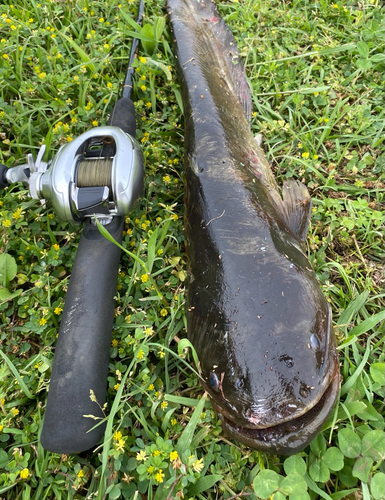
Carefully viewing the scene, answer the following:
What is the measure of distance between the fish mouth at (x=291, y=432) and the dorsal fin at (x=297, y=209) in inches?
42.0

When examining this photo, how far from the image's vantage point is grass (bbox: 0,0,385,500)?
5.98 feet

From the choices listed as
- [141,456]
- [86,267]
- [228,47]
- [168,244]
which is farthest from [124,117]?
[141,456]

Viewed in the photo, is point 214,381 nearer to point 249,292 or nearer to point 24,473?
point 249,292

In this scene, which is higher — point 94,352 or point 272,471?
point 94,352

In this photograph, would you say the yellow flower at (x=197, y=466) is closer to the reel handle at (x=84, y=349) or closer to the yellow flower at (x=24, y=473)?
the reel handle at (x=84, y=349)

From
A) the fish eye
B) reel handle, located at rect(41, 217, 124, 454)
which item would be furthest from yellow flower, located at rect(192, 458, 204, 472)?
reel handle, located at rect(41, 217, 124, 454)

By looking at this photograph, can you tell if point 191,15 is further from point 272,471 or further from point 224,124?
point 272,471

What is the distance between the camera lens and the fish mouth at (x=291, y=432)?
1.56 metres

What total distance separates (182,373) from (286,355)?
0.88 meters

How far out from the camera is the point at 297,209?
243 centimetres

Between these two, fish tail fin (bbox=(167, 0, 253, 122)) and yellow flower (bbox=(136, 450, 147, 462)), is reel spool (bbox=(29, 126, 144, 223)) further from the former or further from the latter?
fish tail fin (bbox=(167, 0, 253, 122))

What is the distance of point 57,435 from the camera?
167cm

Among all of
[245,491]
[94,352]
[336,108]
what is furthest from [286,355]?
[336,108]

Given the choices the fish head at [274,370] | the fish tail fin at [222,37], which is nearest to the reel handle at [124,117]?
the fish tail fin at [222,37]
